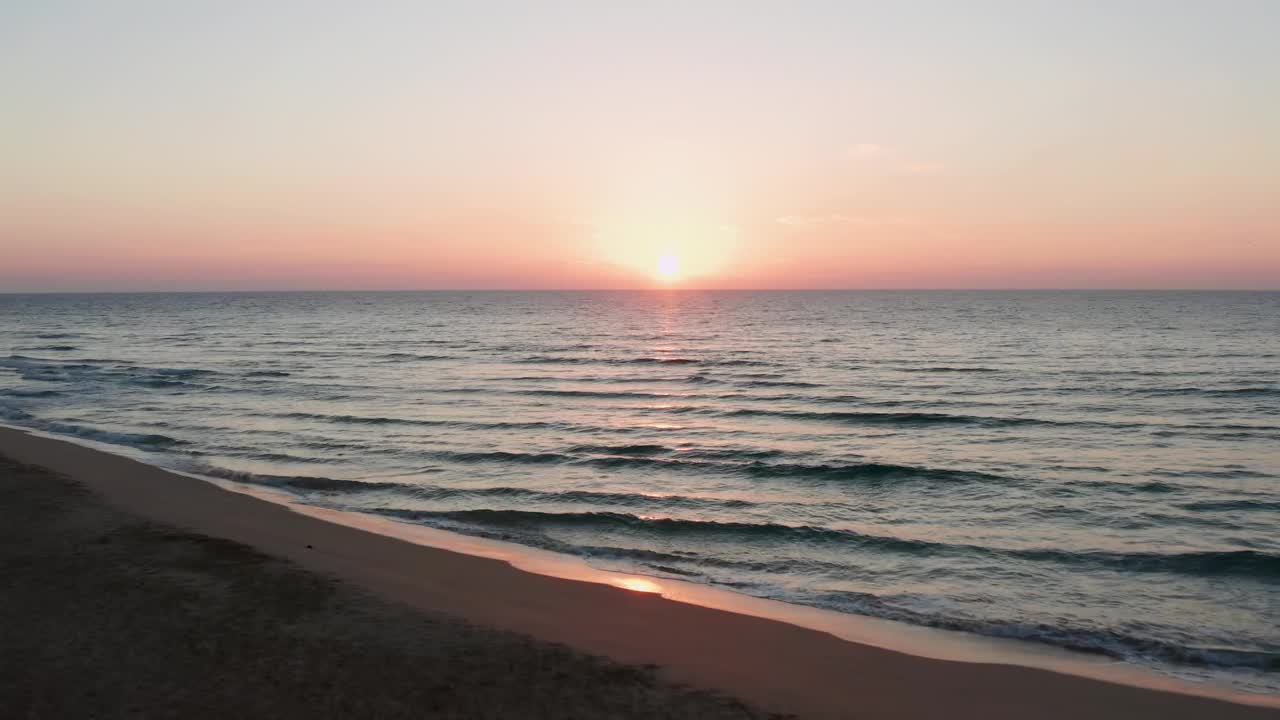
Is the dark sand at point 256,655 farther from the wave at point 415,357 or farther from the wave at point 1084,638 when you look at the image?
the wave at point 415,357

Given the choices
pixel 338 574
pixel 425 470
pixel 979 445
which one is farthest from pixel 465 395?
pixel 338 574

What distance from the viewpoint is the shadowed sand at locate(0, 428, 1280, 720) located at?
24.9 ft

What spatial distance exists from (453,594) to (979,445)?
54.4 feet

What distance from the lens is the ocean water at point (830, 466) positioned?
11.8m

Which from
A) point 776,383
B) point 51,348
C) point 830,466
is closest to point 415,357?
point 776,383

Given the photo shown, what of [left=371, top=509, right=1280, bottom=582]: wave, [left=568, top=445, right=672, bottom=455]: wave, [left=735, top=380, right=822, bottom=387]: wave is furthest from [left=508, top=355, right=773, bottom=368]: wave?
[left=371, top=509, right=1280, bottom=582]: wave

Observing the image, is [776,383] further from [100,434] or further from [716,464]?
[100,434]

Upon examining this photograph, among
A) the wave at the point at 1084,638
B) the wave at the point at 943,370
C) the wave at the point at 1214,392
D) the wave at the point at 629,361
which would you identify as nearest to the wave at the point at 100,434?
the wave at the point at 1084,638

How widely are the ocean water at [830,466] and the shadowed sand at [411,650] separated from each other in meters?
1.92

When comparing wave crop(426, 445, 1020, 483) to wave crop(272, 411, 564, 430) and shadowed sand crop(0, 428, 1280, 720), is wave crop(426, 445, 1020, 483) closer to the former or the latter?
wave crop(272, 411, 564, 430)

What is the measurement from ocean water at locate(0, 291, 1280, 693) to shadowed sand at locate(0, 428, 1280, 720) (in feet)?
6.29

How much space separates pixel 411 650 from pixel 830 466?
43.3ft

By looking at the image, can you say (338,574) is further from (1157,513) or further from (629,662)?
(1157,513)

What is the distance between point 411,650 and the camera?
28.5 feet
